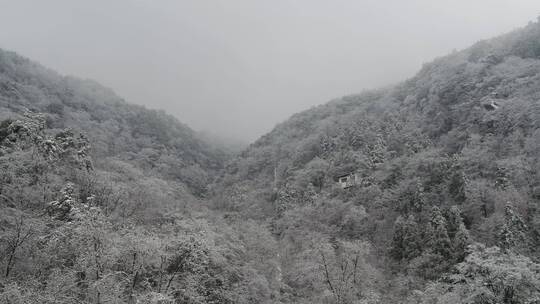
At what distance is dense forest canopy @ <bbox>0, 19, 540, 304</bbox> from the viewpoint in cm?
2247

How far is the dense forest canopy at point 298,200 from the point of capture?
73.7ft

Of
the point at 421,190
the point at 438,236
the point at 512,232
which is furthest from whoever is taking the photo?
the point at 421,190

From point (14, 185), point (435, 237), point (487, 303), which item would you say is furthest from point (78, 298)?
point (435, 237)

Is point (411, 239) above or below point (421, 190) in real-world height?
below

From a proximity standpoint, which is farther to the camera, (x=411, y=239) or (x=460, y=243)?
(x=411, y=239)

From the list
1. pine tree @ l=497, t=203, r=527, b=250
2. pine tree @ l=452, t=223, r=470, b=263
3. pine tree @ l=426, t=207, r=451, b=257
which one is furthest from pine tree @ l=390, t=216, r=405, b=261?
pine tree @ l=497, t=203, r=527, b=250

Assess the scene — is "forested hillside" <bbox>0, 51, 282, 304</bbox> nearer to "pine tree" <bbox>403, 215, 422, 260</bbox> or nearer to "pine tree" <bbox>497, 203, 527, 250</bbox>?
"pine tree" <bbox>403, 215, 422, 260</bbox>

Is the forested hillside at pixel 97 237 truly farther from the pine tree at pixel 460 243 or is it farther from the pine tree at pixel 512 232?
the pine tree at pixel 512 232

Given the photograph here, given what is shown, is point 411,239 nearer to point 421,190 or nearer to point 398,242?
point 398,242

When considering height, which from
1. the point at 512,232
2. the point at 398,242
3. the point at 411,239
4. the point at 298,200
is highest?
the point at 298,200

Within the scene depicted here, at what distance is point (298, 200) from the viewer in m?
65.0

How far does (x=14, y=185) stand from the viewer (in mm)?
29297

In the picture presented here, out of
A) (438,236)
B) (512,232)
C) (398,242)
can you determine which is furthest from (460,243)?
(398,242)

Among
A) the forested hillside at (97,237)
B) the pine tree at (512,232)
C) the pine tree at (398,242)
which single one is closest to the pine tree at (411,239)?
the pine tree at (398,242)
